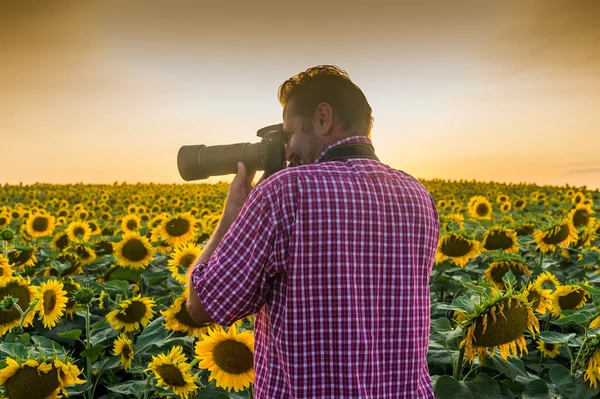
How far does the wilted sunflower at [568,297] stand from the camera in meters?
3.62

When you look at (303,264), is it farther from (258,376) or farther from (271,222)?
(258,376)

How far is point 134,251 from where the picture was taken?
4.90 meters

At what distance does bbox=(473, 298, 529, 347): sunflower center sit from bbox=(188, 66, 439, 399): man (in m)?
0.33

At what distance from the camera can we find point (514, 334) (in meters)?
2.33

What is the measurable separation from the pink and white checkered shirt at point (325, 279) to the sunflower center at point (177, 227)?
373cm

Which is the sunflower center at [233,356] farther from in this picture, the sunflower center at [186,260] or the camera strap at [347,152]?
the sunflower center at [186,260]

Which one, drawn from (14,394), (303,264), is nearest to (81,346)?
(14,394)

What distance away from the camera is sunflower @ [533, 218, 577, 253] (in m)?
4.97

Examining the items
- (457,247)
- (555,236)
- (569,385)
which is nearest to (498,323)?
(569,385)

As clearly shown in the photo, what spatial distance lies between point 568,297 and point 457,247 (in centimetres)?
113

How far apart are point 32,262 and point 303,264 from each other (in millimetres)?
4331

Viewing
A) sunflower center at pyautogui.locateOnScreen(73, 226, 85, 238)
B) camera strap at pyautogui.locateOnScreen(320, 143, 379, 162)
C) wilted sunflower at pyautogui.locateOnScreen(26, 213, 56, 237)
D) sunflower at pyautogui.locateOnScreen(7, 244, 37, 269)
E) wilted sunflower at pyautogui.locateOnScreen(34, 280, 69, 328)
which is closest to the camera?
camera strap at pyautogui.locateOnScreen(320, 143, 379, 162)

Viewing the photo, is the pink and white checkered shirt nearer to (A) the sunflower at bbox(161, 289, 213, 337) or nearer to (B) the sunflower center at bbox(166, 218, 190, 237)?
(A) the sunflower at bbox(161, 289, 213, 337)

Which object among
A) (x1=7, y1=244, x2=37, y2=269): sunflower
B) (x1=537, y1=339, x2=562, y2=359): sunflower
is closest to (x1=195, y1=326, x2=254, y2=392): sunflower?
(x1=537, y1=339, x2=562, y2=359): sunflower
